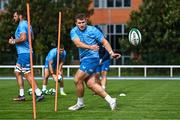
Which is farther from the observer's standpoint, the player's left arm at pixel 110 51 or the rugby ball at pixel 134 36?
the rugby ball at pixel 134 36

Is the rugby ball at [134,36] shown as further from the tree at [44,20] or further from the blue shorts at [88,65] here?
the tree at [44,20]

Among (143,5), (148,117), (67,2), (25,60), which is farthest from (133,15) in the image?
(148,117)

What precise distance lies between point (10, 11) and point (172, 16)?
53.6 ft

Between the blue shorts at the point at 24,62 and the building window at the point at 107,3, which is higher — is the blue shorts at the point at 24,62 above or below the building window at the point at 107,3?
below

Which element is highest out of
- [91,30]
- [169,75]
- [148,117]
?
[91,30]

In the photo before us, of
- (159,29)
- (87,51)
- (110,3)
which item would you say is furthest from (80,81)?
(110,3)

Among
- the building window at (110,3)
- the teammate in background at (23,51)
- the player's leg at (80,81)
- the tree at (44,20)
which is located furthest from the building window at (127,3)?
the player's leg at (80,81)

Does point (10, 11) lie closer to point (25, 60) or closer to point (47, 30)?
point (47, 30)

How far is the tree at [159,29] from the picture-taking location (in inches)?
1822

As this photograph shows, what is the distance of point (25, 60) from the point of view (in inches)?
555

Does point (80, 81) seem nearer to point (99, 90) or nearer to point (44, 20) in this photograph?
point (99, 90)

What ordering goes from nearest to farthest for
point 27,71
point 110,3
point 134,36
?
point 27,71 < point 134,36 < point 110,3

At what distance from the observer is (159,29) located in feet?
153

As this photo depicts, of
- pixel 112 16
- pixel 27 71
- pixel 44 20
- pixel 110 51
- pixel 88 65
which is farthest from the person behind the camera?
pixel 112 16
